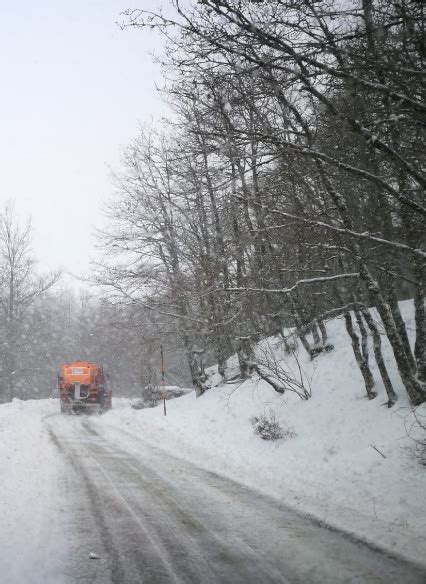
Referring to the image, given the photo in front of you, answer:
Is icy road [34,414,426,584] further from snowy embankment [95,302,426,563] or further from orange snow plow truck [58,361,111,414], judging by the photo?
orange snow plow truck [58,361,111,414]

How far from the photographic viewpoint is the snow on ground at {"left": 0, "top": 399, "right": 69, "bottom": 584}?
387 cm

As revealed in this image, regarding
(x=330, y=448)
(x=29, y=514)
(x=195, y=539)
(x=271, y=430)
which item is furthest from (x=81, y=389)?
(x=195, y=539)

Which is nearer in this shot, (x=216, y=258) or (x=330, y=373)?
(x=330, y=373)

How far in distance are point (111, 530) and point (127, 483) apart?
2.29m

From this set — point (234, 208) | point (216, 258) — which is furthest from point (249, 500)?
point (216, 258)

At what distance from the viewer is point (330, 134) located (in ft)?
23.2

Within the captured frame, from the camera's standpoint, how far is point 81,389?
22734 mm

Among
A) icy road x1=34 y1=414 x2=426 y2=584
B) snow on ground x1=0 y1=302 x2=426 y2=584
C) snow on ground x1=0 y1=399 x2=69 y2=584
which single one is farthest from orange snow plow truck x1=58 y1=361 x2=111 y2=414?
icy road x1=34 y1=414 x2=426 y2=584

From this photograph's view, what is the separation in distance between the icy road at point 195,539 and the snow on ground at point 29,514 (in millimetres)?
158

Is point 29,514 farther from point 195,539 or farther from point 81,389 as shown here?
point 81,389

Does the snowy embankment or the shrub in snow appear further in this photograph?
the shrub in snow

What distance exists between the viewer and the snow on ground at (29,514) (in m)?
3.87

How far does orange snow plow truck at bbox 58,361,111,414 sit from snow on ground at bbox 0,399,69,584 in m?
12.0

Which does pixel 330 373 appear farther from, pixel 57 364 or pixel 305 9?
pixel 57 364
